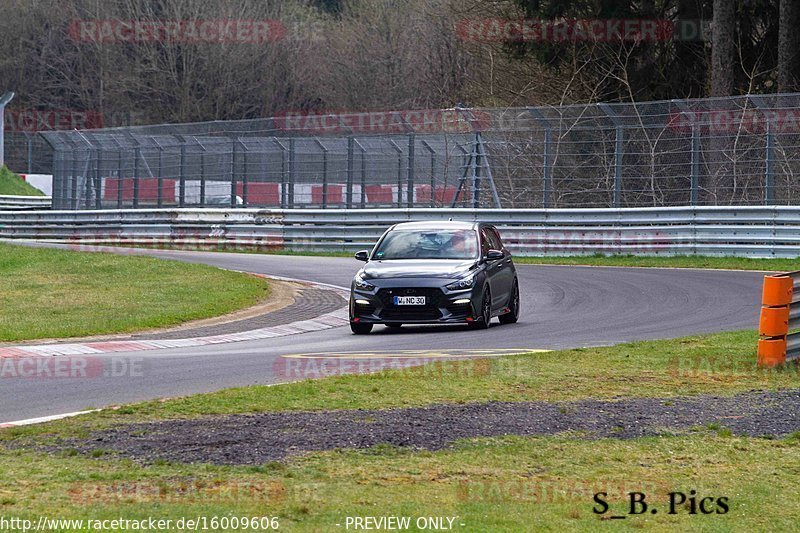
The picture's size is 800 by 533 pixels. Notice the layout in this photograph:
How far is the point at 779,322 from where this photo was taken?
39.8 feet

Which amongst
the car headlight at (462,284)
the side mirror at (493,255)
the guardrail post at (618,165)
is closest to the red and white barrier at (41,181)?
the guardrail post at (618,165)

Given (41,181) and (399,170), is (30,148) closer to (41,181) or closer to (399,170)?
(41,181)

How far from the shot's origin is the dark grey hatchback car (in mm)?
16031

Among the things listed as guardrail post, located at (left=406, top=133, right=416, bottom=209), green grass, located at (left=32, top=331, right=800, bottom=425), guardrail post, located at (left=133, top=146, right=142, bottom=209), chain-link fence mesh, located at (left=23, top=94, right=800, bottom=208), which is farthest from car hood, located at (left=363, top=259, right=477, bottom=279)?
guardrail post, located at (left=133, top=146, right=142, bottom=209)

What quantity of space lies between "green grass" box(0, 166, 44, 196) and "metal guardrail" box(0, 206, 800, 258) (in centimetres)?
1548

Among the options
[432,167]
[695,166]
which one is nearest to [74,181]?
[432,167]

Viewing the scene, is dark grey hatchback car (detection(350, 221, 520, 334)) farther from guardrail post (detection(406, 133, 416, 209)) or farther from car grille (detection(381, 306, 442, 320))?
guardrail post (detection(406, 133, 416, 209))

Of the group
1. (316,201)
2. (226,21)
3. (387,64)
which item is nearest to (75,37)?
(226,21)

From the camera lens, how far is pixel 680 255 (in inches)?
1113

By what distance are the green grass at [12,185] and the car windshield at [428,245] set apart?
124 feet

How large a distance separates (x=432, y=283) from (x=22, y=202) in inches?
1463

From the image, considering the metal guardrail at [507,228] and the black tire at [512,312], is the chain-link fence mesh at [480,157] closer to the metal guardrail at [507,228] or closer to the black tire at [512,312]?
the metal guardrail at [507,228]

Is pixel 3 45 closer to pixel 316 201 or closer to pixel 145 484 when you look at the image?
pixel 316 201

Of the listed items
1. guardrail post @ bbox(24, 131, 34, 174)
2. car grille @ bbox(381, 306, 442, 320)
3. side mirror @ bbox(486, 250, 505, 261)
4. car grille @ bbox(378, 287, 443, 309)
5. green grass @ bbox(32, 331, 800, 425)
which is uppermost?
guardrail post @ bbox(24, 131, 34, 174)
